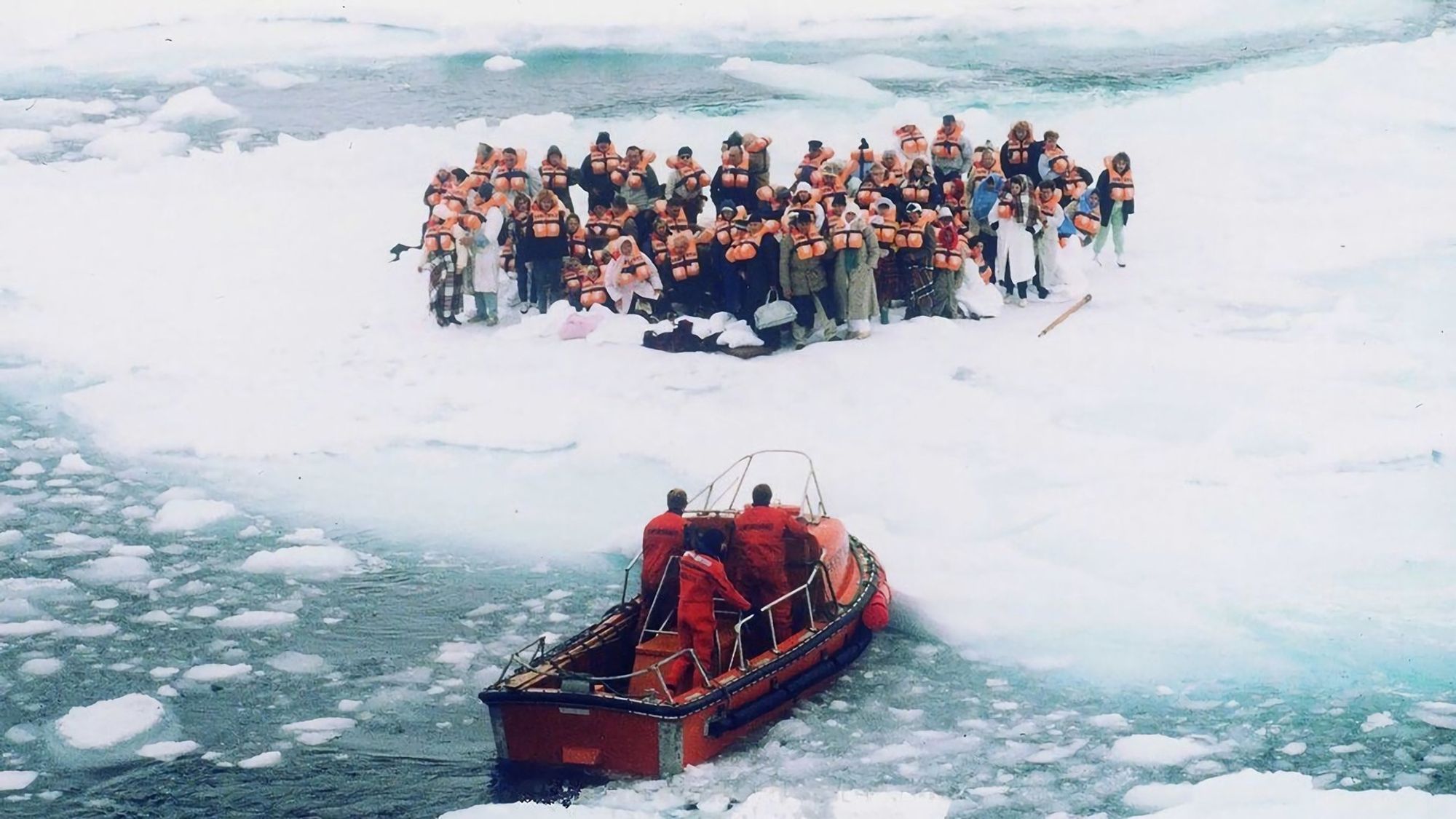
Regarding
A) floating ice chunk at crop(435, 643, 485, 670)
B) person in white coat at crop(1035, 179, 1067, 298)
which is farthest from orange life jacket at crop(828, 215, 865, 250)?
floating ice chunk at crop(435, 643, 485, 670)

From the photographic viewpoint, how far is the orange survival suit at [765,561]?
737 centimetres

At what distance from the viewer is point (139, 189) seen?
13.2m

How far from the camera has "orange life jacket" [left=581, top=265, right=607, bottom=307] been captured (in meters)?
10.7

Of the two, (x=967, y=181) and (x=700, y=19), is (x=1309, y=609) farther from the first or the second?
(x=700, y=19)

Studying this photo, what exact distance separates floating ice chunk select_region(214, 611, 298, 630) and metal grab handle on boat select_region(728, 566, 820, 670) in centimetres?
228

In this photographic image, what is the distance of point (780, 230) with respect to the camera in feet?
33.2

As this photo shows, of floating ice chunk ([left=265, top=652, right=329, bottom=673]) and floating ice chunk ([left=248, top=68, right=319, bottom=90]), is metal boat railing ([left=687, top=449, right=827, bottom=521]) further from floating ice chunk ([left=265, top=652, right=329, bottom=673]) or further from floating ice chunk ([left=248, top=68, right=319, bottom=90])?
floating ice chunk ([left=248, top=68, right=319, bottom=90])

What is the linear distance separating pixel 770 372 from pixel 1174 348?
7.95 ft

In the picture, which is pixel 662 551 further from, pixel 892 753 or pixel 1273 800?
pixel 1273 800

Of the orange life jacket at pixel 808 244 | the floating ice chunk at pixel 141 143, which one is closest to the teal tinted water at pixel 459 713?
the orange life jacket at pixel 808 244

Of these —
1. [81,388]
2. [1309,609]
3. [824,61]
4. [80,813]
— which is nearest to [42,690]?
[80,813]

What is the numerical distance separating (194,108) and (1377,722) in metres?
10.1

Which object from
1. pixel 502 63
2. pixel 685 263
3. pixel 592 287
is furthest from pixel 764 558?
pixel 502 63

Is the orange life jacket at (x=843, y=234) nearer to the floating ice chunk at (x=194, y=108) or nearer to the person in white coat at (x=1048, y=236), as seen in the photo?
the person in white coat at (x=1048, y=236)
